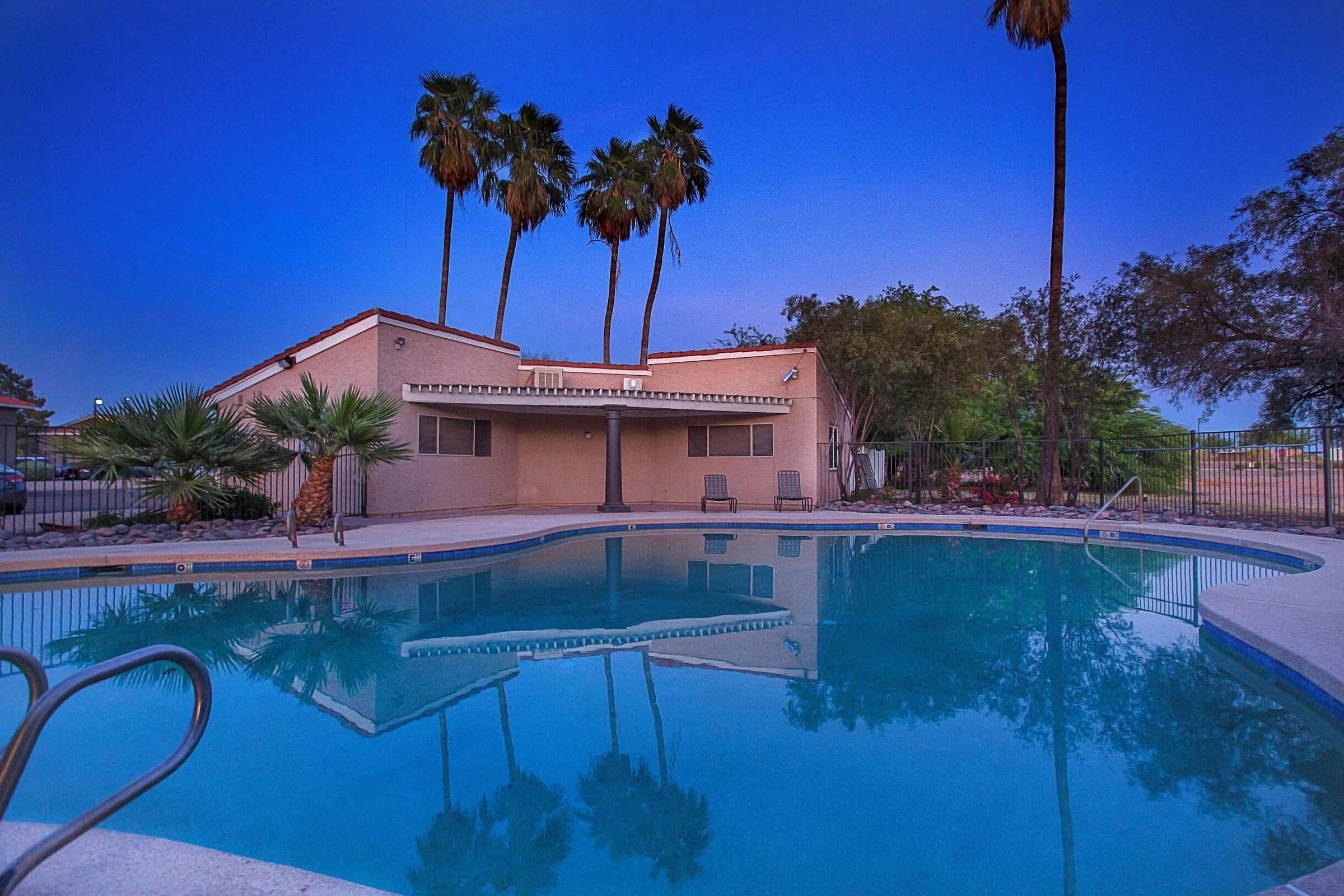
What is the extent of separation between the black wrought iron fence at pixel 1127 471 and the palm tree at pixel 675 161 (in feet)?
25.7

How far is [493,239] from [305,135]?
29.2 feet

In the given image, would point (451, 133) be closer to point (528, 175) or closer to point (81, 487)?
point (528, 175)

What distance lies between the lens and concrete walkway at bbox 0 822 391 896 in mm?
2070

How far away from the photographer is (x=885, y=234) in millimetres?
27891

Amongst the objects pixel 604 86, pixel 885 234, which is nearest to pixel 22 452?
pixel 604 86

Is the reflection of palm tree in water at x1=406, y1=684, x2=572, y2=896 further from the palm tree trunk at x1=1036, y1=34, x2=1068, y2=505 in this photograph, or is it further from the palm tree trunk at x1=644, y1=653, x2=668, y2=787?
the palm tree trunk at x1=1036, y1=34, x2=1068, y2=505

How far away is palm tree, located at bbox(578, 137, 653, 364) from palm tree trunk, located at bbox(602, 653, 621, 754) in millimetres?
16834

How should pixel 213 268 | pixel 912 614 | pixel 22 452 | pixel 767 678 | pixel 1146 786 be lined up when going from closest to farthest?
pixel 1146 786, pixel 767 678, pixel 912 614, pixel 22 452, pixel 213 268

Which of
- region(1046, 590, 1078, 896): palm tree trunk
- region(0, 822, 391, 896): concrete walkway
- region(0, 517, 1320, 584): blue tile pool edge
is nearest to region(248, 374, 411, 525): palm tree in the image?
region(0, 517, 1320, 584): blue tile pool edge

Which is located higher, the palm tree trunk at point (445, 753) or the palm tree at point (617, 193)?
the palm tree at point (617, 193)

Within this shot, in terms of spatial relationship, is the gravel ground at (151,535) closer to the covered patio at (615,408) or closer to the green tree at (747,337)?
the covered patio at (615,408)

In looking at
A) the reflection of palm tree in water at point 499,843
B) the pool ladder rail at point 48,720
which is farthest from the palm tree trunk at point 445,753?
the pool ladder rail at point 48,720

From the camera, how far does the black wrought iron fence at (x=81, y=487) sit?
10555 mm

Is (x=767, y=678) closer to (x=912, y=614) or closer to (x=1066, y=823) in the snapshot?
(x=1066, y=823)
